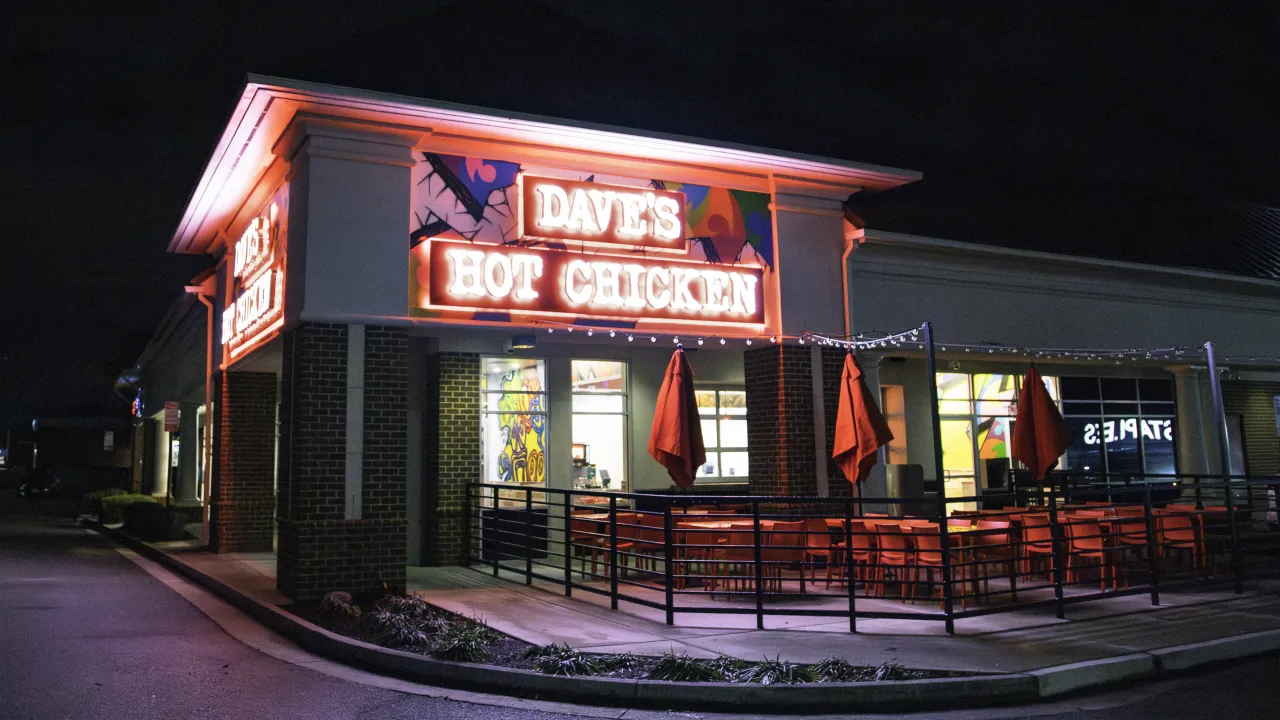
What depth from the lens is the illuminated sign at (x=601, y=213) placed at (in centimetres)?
1231

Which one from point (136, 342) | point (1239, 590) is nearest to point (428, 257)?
point (1239, 590)

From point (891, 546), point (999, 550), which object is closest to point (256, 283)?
point (891, 546)

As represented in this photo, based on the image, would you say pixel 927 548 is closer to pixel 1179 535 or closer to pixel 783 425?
pixel 783 425

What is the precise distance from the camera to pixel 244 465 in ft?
53.3

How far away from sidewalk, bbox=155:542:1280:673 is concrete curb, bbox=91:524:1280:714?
23 cm

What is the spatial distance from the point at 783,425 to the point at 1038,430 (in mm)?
3453

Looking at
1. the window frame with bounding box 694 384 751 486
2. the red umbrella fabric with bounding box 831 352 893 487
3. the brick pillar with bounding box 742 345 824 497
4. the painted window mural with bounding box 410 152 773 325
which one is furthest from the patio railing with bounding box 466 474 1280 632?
the window frame with bounding box 694 384 751 486

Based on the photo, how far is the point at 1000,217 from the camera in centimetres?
1883

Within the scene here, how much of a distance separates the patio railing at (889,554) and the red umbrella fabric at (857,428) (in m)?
0.72

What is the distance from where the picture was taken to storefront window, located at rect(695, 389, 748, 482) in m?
17.5

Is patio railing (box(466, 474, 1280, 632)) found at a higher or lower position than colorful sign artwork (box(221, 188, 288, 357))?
lower

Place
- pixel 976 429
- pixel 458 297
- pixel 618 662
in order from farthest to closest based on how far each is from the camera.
Answer: pixel 976 429 → pixel 458 297 → pixel 618 662

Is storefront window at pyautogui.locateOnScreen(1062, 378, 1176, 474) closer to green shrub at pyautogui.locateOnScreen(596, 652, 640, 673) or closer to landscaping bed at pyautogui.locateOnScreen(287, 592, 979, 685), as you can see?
landscaping bed at pyautogui.locateOnScreen(287, 592, 979, 685)

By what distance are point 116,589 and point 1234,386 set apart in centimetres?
2308
